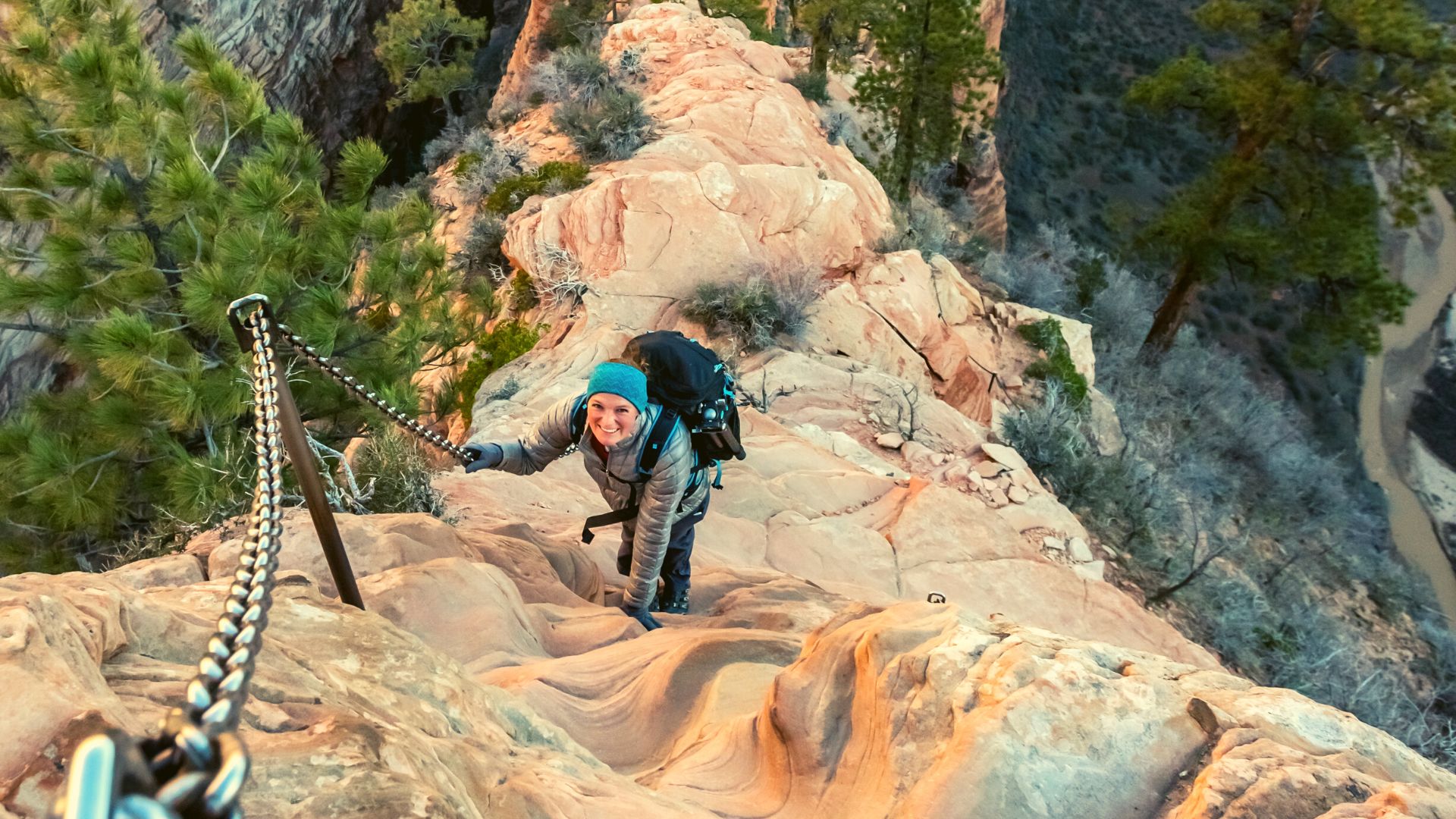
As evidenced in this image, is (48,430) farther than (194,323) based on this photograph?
Yes

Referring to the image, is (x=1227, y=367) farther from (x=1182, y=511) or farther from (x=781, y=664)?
(x=781, y=664)

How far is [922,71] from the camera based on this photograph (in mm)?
13828

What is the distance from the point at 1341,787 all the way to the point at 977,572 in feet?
11.8

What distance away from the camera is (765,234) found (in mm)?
8742

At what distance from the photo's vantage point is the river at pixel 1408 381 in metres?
21.4

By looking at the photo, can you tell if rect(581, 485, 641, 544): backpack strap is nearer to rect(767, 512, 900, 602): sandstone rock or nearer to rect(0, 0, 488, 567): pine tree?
rect(767, 512, 900, 602): sandstone rock

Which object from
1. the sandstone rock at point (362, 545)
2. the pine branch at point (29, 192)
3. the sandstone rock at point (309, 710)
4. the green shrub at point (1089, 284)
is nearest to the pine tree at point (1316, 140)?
the green shrub at point (1089, 284)

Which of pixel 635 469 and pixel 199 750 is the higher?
pixel 199 750

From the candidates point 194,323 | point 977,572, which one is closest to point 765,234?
point 977,572

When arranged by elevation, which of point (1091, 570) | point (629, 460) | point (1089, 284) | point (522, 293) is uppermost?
point (629, 460)

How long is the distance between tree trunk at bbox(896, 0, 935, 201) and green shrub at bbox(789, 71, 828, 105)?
1.59m

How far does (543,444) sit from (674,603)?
118 cm

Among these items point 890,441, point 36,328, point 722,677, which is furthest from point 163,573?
point 890,441

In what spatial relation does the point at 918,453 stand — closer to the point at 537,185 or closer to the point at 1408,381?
the point at 537,185
